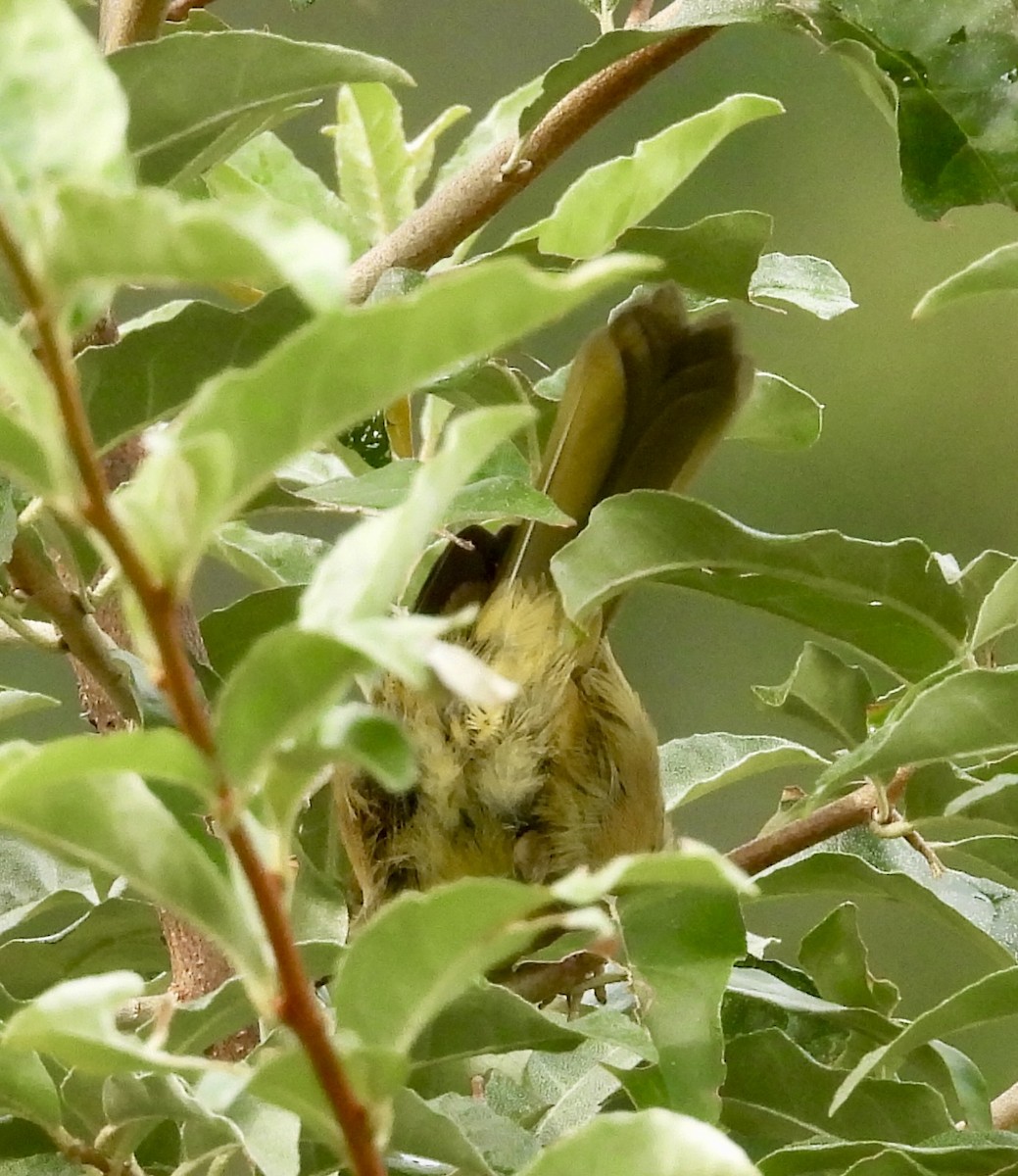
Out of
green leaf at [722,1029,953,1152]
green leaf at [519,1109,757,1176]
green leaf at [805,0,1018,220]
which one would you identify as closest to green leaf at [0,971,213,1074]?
green leaf at [519,1109,757,1176]

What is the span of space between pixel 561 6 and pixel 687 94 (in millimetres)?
340

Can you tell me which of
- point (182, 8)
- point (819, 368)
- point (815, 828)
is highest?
point (182, 8)

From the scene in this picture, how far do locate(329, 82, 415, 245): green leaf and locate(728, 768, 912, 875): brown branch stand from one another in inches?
21.8

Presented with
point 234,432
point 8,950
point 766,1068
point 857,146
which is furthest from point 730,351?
point 857,146

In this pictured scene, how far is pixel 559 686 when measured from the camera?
1.25 m

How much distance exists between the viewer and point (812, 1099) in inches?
34.1

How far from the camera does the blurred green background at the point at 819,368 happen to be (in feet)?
11.7

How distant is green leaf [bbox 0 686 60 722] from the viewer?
37.0 inches

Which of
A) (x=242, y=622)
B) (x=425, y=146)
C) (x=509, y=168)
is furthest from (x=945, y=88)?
(x=425, y=146)

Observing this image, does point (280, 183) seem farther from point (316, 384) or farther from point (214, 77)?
point (316, 384)

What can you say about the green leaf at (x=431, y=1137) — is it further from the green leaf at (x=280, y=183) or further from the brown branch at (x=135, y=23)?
the green leaf at (x=280, y=183)

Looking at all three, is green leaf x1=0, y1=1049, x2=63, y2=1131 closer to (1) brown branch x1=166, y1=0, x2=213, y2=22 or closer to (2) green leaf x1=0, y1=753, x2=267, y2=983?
(2) green leaf x1=0, y1=753, x2=267, y2=983

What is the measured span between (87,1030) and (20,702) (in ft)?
1.73

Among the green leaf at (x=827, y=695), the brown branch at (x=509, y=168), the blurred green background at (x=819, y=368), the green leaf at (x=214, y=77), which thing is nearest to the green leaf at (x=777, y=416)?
the green leaf at (x=827, y=695)
